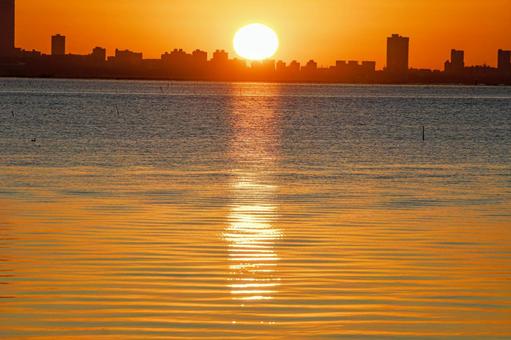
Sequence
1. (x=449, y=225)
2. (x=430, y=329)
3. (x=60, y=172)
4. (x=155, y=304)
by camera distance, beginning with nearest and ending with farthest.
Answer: (x=430, y=329) < (x=155, y=304) < (x=449, y=225) < (x=60, y=172)

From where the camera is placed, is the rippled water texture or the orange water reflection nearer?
the rippled water texture

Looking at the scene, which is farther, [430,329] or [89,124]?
[89,124]

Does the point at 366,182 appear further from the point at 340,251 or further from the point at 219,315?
the point at 219,315

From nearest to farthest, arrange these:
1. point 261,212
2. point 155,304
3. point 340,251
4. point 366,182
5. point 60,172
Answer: point 155,304
point 340,251
point 261,212
point 366,182
point 60,172

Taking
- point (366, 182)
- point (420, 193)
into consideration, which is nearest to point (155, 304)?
point (420, 193)

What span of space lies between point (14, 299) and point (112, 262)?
11.6 ft

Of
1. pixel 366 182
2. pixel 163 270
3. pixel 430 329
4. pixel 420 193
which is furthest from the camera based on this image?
pixel 366 182

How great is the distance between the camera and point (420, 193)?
34.3m

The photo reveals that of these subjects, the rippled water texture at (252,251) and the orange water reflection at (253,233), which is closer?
the rippled water texture at (252,251)

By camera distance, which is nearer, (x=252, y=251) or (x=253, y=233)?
(x=252, y=251)

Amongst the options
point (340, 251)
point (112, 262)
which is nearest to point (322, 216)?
point (340, 251)

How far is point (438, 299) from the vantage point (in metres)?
16.2

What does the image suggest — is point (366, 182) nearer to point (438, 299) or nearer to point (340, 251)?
point (340, 251)

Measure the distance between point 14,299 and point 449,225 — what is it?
486 inches
